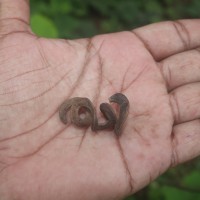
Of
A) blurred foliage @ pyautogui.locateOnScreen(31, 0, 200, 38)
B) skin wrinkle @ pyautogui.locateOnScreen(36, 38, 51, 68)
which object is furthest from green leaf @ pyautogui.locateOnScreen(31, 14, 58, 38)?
blurred foliage @ pyautogui.locateOnScreen(31, 0, 200, 38)

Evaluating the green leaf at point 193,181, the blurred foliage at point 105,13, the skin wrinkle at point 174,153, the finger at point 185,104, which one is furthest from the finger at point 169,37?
the blurred foliage at point 105,13

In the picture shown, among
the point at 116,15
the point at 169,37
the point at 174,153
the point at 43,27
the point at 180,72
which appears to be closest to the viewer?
the point at 174,153

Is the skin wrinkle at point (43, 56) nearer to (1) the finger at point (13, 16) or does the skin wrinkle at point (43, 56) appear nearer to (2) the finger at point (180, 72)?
(1) the finger at point (13, 16)

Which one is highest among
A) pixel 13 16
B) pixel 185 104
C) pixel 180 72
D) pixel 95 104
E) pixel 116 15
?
pixel 13 16

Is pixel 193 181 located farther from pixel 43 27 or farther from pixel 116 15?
pixel 116 15

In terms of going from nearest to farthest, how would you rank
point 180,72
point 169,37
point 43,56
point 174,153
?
point 174,153 → point 43,56 → point 180,72 → point 169,37

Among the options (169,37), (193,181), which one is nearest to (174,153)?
(193,181)

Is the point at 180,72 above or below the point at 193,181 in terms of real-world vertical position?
above

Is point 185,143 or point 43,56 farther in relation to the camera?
point 43,56

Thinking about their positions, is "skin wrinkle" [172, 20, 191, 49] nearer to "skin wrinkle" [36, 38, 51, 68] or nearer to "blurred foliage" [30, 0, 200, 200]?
"skin wrinkle" [36, 38, 51, 68]
